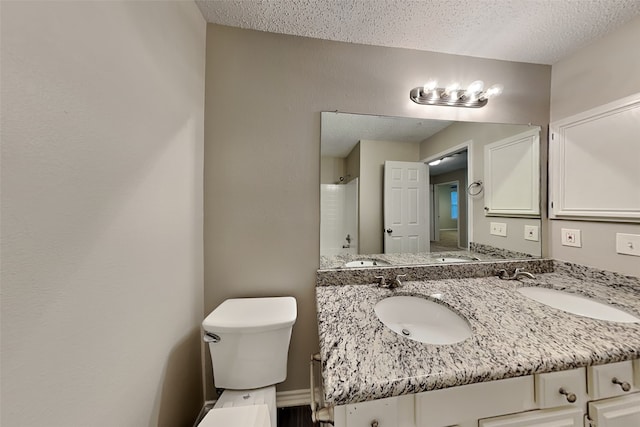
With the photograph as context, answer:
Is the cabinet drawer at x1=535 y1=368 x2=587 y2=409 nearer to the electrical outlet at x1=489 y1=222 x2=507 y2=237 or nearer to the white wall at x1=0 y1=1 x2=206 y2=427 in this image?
the electrical outlet at x1=489 y1=222 x2=507 y2=237

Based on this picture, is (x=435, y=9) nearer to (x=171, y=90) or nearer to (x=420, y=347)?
(x=171, y=90)

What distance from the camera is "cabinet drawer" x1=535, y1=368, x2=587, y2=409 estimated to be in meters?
0.67

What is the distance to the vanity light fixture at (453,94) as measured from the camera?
1323mm

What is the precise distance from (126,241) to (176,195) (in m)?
0.32

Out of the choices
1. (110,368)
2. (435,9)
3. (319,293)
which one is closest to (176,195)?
(110,368)

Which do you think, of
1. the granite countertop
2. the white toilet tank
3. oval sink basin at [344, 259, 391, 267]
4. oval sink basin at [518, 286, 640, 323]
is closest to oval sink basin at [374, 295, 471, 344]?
the granite countertop

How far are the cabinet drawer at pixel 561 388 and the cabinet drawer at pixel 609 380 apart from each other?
0.02 metres

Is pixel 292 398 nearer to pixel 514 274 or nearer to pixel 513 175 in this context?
pixel 514 274

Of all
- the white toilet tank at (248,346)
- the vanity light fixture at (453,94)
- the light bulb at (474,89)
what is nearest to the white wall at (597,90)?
the vanity light fixture at (453,94)

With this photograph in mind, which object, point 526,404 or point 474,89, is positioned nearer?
point 526,404

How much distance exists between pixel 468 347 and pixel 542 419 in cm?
31

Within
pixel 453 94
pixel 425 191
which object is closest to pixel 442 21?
pixel 453 94

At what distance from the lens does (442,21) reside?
114cm

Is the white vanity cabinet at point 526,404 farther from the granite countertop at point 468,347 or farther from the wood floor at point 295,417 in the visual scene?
the wood floor at point 295,417
